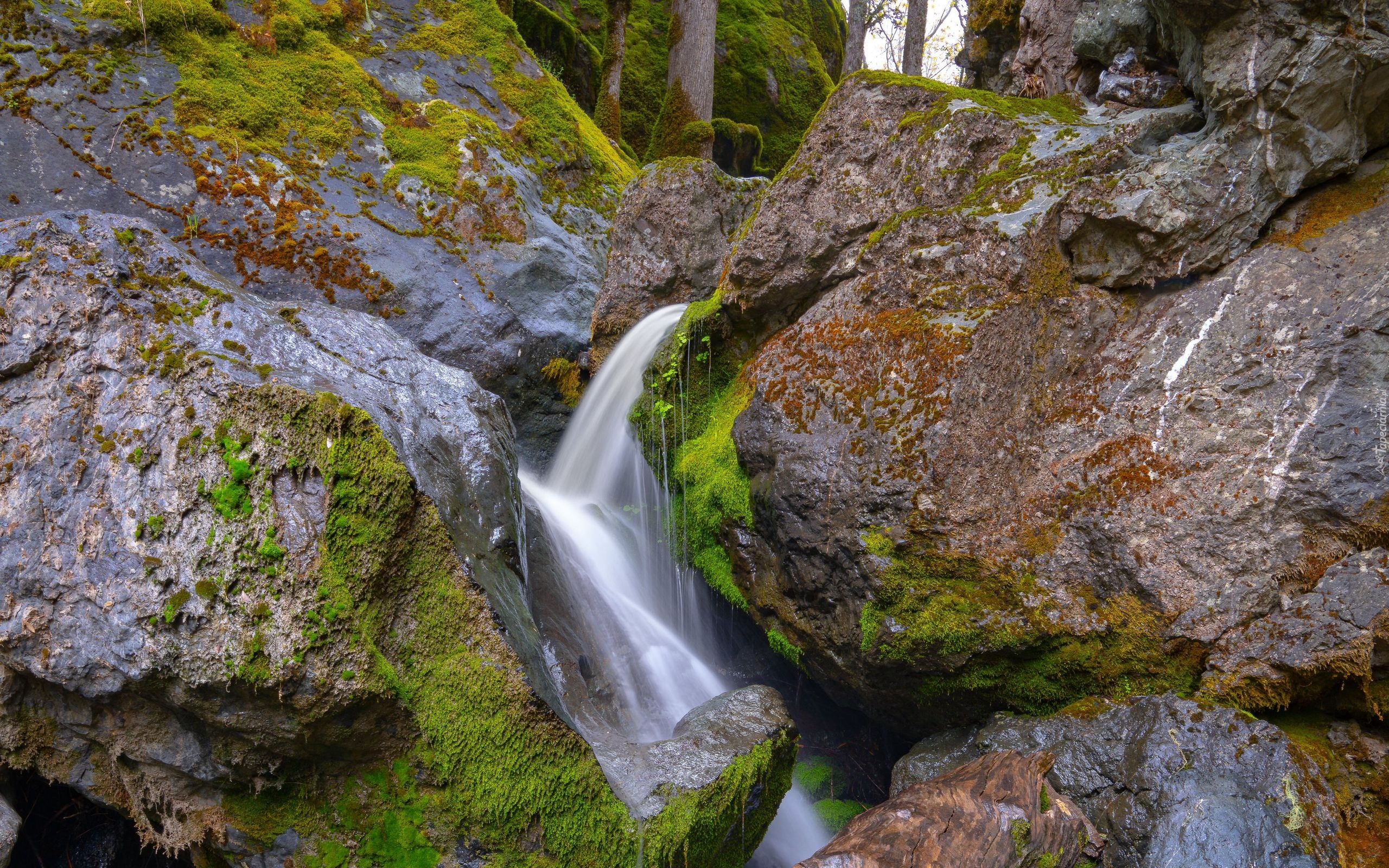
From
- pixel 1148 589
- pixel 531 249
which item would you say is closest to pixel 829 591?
pixel 1148 589

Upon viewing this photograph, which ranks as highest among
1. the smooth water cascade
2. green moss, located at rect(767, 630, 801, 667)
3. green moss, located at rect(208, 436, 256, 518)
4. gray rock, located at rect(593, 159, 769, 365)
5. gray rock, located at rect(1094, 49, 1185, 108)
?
gray rock, located at rect(1094, 49, 1185, 108)

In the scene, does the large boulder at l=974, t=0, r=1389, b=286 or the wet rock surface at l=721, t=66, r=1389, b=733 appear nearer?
the wet rock surface at l=721, t=66, r=1389, b=733

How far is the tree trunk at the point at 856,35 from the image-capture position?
11.7 meters

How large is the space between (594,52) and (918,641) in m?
12.1

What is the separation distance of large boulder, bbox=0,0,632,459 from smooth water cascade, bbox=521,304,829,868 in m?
0.60

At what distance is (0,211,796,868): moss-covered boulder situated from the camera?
2723 mm

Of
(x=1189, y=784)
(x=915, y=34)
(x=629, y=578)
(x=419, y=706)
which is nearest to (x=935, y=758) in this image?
(x=1189, y=784)

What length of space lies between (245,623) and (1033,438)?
382cm

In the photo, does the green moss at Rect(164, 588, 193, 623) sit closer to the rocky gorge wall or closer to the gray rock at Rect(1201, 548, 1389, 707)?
the rocky gorge wall

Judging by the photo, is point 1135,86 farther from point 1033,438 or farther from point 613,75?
point 613,75

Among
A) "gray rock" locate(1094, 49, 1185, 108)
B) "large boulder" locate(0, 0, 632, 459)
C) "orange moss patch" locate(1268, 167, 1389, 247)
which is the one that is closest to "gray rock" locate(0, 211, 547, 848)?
"large boulder" locate(0, 0, 632, 459)

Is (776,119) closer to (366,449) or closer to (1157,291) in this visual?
(1157,291)

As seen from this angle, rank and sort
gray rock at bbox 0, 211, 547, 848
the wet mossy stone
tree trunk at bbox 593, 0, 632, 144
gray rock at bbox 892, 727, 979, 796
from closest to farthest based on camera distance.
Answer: gray rock at bbox 0, 211, 547, 848 < gray rock at bbox 892, 727, 979, 796 < the wet mossy stone < tree trunk at bbox 593, 0, 632, 144

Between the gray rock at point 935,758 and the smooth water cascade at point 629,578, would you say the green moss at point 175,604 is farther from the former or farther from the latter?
the gray rock at point 935,758
